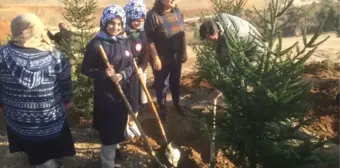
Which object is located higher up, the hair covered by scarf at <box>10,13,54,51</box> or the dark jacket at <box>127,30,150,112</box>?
the hair covered by scarf at <box>10,13,54,51</box>

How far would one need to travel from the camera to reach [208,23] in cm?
495

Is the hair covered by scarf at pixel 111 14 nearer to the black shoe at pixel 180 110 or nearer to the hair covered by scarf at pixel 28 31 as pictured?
the hair covered by scarf at pixel 28 31

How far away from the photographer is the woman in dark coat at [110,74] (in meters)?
4.00

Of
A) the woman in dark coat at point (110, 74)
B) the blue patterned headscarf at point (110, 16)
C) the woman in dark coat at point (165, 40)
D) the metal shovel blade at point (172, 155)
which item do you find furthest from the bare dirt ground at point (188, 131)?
the blue patterned headscarf at point (110, 16)

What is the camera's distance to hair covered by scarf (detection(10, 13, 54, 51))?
10.7 ft

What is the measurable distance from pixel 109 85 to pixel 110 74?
0.21 meters

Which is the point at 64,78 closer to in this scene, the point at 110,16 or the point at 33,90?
the point at 33,90

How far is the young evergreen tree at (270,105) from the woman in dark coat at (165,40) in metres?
1.40

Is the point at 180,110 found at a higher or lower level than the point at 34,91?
lower

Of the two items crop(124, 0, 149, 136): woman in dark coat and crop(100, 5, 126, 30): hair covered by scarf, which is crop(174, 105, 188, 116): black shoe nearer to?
crop(124, 0, 149, 136): woman in dark coat

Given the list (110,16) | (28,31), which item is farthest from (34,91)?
(110,16)

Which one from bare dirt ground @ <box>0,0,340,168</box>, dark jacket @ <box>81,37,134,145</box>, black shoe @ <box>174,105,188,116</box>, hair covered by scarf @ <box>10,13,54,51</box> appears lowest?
bare dirt ground @ <box>0,0,340,168</box>

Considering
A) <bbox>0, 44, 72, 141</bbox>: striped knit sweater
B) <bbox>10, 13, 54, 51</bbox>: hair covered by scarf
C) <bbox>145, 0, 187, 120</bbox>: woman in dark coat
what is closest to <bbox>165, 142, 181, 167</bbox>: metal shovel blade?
<bbox>145, 0, 187, 120</bbox>: woman in dark coat

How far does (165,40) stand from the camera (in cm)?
525
